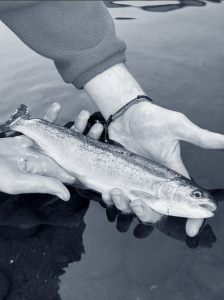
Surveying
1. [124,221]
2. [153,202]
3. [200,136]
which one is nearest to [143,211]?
[153,202]

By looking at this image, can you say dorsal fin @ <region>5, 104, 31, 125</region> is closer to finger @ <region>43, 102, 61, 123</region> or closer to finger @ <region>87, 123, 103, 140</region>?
finger @ <region>43, 102, 61, 123</region>

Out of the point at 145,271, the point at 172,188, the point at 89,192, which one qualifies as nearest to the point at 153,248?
the point at 145,271

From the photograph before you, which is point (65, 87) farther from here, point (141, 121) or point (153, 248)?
point (153, 248)

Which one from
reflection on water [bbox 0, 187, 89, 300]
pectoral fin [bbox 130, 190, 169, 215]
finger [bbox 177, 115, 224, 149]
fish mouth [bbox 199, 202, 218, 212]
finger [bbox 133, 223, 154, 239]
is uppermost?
finger [bbox 177, 115, 224, 149]

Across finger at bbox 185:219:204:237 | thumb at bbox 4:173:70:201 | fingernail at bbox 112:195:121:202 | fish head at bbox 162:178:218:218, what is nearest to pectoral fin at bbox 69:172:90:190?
thumb at bbox 4:173:70:201

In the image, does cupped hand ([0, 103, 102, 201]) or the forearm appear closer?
cupped hand ([0, 103, 102, 201])

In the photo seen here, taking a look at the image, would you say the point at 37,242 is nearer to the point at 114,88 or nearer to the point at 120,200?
the point at 120,200
